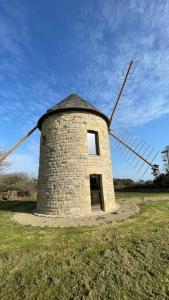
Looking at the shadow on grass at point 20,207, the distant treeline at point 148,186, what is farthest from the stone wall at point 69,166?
the distant treeline at point 148,186

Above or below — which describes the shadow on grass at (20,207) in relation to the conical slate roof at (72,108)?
below

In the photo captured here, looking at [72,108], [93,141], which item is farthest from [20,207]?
[72,108]

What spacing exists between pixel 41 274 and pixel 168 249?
384cm

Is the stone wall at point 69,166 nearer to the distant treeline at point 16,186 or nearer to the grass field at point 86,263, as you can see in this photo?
the grass field at point 86,263

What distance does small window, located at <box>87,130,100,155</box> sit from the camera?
11.5m

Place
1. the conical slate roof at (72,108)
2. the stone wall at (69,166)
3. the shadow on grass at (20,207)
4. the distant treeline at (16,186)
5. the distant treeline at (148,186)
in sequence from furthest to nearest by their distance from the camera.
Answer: the distant treeline at (148,186), the distant treeline at (16,186), the shadow on grass at (20,207), the conical slate roof at (72,108), the stone wall at (69,166)

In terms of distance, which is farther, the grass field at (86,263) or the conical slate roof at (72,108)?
the conical slate roof at (72,108)

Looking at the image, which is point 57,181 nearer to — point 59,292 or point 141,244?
point 141,244

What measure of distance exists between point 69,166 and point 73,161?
1.19 ft

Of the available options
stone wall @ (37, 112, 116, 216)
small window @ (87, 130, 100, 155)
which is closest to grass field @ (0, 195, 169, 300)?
stone wall @ (37, 112, 116, 216)

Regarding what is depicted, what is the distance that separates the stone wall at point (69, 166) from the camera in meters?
10.0

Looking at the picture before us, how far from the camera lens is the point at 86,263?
4.92 metres

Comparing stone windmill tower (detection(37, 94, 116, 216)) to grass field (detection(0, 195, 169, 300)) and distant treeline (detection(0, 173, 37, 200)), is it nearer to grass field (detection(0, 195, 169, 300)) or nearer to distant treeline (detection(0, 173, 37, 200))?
grass field (detection(0, 195, 169, 300))

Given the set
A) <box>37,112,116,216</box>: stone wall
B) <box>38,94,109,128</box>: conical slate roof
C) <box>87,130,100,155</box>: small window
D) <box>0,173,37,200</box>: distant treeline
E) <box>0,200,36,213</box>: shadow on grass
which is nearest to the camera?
<box>37,112,116,216</box>: stone wall
